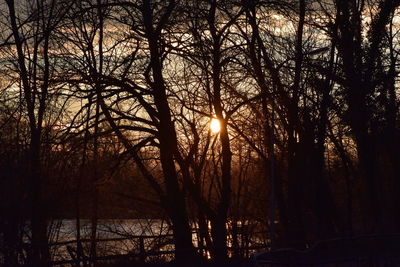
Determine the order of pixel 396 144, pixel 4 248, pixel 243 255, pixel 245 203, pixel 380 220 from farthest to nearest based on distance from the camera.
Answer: pixel 245 203, pixel 396 144, pixel 380 220, pixel 243 255, pixel 4 248

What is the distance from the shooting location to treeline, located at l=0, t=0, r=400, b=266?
24.0m

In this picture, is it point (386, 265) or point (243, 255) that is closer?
point (386, 265)

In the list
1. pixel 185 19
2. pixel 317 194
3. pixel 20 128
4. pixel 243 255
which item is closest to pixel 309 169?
pixel 317 194

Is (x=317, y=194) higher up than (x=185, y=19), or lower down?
lower down

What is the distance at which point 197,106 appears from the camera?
29734 millimetres

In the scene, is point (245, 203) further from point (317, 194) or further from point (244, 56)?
point (244, 56)

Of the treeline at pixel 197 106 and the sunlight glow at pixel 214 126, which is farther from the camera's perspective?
the sunlight glow at pixel 214 126

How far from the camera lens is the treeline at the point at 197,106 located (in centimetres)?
2400

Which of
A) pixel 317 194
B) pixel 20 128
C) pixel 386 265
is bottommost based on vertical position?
pixel 386 265

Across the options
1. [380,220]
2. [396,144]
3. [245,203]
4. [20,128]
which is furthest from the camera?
[245,203]

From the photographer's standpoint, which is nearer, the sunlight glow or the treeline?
the treeline

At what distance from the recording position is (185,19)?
2341 centimetres

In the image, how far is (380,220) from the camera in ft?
93.4

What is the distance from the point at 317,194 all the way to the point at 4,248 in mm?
15176
